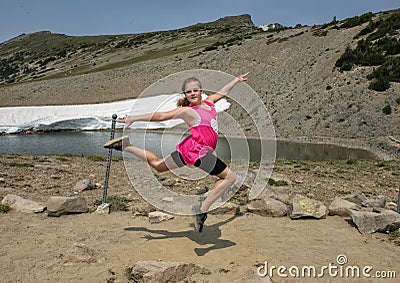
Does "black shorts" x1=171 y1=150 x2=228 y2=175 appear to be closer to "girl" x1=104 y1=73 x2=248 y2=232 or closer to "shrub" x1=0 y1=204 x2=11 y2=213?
"girl" x1=104 y1=73 x2=248 y2=232

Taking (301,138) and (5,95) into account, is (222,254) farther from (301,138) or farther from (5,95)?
(5,95)

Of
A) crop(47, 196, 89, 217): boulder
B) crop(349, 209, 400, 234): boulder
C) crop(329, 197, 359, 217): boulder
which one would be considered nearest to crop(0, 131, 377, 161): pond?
crop(329, 197, 359, 217): boulder

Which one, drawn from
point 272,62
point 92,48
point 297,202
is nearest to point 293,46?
point 272,62

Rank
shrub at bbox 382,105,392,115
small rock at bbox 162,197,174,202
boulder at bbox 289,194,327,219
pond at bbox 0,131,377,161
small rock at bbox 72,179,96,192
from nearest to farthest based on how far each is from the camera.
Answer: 1. boulder at bbox 289,194,327,219
2. small rock at bbox 162,197,174,202
3. small rock at bbox 72,179,96,192
4. pond at bbox 0,131,377,161
5. shrub at bbox 382,105,392,115

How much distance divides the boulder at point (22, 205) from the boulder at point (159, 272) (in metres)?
3.58

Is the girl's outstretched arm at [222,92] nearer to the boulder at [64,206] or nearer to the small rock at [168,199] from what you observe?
the small rock at [168,199]

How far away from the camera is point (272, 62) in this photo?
1836 inches

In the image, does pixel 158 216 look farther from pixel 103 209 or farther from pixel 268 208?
pixel 268 208

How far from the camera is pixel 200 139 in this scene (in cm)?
514

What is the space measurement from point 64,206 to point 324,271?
16.2 ft

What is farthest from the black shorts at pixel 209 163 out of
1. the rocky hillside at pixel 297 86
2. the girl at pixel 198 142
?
the rocky hillside at pixel 297 86

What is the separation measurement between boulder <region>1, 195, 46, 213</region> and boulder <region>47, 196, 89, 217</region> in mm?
332

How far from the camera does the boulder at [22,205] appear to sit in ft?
24.1

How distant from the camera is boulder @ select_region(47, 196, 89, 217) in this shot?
23.3 ft
